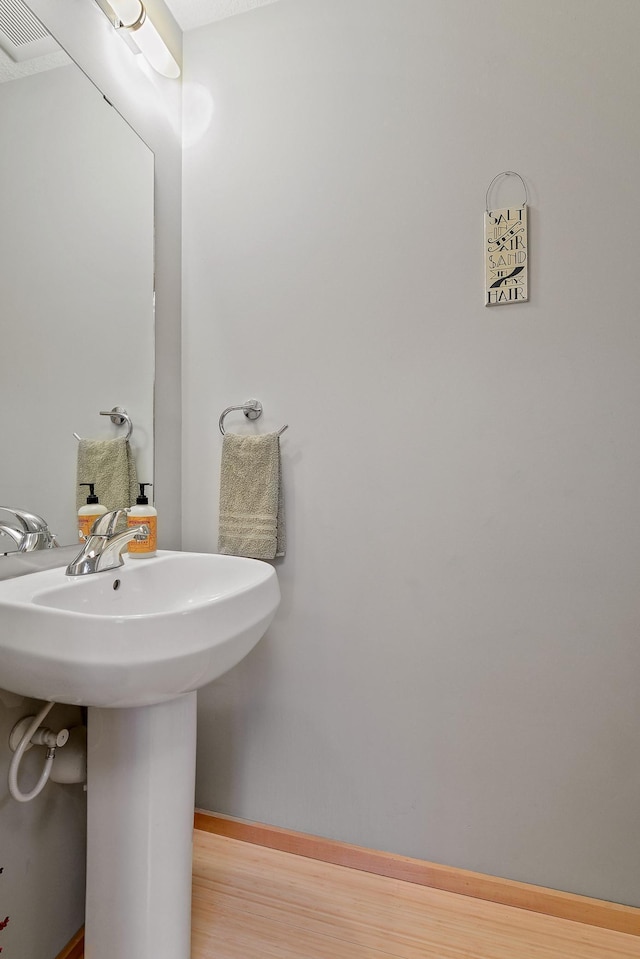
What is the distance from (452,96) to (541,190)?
1.07 ft

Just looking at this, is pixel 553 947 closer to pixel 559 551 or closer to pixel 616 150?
pixel 559 551

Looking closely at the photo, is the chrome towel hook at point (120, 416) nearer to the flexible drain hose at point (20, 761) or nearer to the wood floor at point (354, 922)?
the flexible drain hose at point (20, 761)

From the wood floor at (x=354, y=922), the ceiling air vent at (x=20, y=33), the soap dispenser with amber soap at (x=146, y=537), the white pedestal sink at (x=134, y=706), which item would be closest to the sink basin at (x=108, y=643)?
the white pedestal sink at (x=134, y=706)

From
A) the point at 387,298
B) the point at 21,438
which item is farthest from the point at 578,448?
the point at 21,438

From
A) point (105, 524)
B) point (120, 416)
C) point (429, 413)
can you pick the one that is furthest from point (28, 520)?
point (429, 413)

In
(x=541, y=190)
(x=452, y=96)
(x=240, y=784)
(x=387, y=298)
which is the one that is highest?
(x=452, y=96)

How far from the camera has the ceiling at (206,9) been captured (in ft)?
4.70

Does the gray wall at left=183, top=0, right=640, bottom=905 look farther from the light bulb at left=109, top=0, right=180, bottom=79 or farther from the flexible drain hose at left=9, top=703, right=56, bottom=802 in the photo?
the flexible drain hose at left=9, top=703, right=56, bottom=802

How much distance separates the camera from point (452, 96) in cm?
129

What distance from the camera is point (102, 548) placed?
1055mm

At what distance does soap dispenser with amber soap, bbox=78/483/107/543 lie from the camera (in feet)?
3.84

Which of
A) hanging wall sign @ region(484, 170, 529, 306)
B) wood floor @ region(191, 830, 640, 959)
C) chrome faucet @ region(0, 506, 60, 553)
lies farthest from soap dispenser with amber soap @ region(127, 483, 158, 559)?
hanging wall sign @ region(484, 170, 529, 306)

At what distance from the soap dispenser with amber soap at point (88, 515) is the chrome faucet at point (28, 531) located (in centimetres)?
8

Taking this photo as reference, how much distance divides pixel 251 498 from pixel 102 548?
17.3 inches
